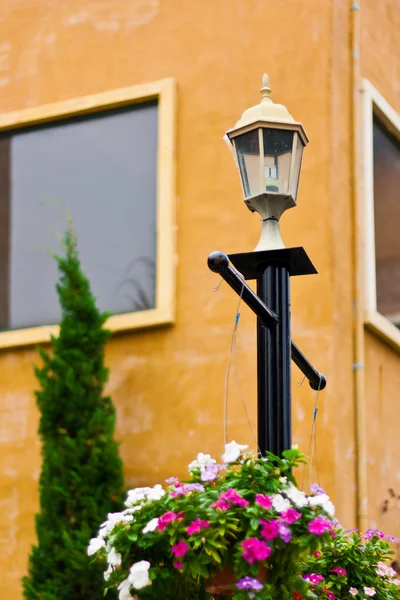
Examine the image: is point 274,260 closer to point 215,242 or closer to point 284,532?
point 284,532

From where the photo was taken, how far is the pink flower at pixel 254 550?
4.34 m

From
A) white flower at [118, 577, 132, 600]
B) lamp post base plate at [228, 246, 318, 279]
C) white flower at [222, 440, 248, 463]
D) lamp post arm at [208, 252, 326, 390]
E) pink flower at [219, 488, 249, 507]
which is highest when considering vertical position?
lamp post base plate at [228, 246, 318, 279]

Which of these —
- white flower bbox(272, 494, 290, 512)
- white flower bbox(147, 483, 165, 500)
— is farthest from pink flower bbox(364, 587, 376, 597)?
white flower bbox(147, 483, 165, 500)

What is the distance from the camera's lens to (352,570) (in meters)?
5.70

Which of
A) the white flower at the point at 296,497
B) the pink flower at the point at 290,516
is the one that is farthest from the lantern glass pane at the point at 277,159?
the pink flower at the point at 290,516

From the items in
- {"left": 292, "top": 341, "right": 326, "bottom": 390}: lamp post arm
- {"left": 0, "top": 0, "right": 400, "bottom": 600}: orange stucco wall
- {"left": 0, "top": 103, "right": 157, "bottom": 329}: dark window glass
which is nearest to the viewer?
{"left": 292, "top": 341, "right": 326, "bottom": 390}: lamp post arm

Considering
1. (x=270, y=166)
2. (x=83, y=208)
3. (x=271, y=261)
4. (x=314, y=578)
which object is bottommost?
(x=314, y=578)

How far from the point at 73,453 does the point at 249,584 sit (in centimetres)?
473

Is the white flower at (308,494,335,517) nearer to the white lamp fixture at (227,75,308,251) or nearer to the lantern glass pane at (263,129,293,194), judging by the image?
the white lamp fixture at (227,75,308,251)

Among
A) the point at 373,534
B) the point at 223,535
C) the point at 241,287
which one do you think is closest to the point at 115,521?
the point at 223,535

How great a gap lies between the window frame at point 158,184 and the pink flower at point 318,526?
4.97 metres

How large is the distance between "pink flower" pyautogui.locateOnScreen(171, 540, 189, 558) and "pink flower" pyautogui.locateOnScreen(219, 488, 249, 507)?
0.23 m

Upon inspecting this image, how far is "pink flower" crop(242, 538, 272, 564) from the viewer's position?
434cm

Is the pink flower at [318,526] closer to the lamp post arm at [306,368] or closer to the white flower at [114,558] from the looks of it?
the white flower at [114,558]
